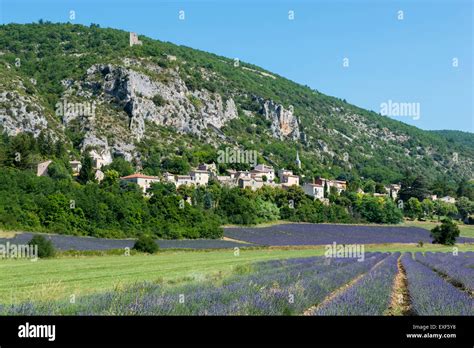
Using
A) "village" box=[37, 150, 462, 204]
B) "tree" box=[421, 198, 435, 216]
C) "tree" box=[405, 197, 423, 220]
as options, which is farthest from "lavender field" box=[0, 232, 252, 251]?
"tree" box=[421, 198, 435, 216]

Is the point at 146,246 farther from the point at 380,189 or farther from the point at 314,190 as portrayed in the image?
the point at 380,189

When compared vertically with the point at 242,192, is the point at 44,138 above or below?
above

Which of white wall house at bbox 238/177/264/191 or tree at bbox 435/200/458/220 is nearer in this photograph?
white wall house at bbox 238/177/264/191

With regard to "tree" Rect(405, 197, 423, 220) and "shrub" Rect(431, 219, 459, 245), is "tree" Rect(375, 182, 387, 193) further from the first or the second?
"shrub" Rect(431, 219, 459, 245)

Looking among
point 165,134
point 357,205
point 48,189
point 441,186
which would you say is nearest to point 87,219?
point 48,189

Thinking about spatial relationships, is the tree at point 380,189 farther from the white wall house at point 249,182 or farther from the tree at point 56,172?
the tree at point 56,172

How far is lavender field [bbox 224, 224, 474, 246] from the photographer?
6719 cm

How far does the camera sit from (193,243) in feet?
192
